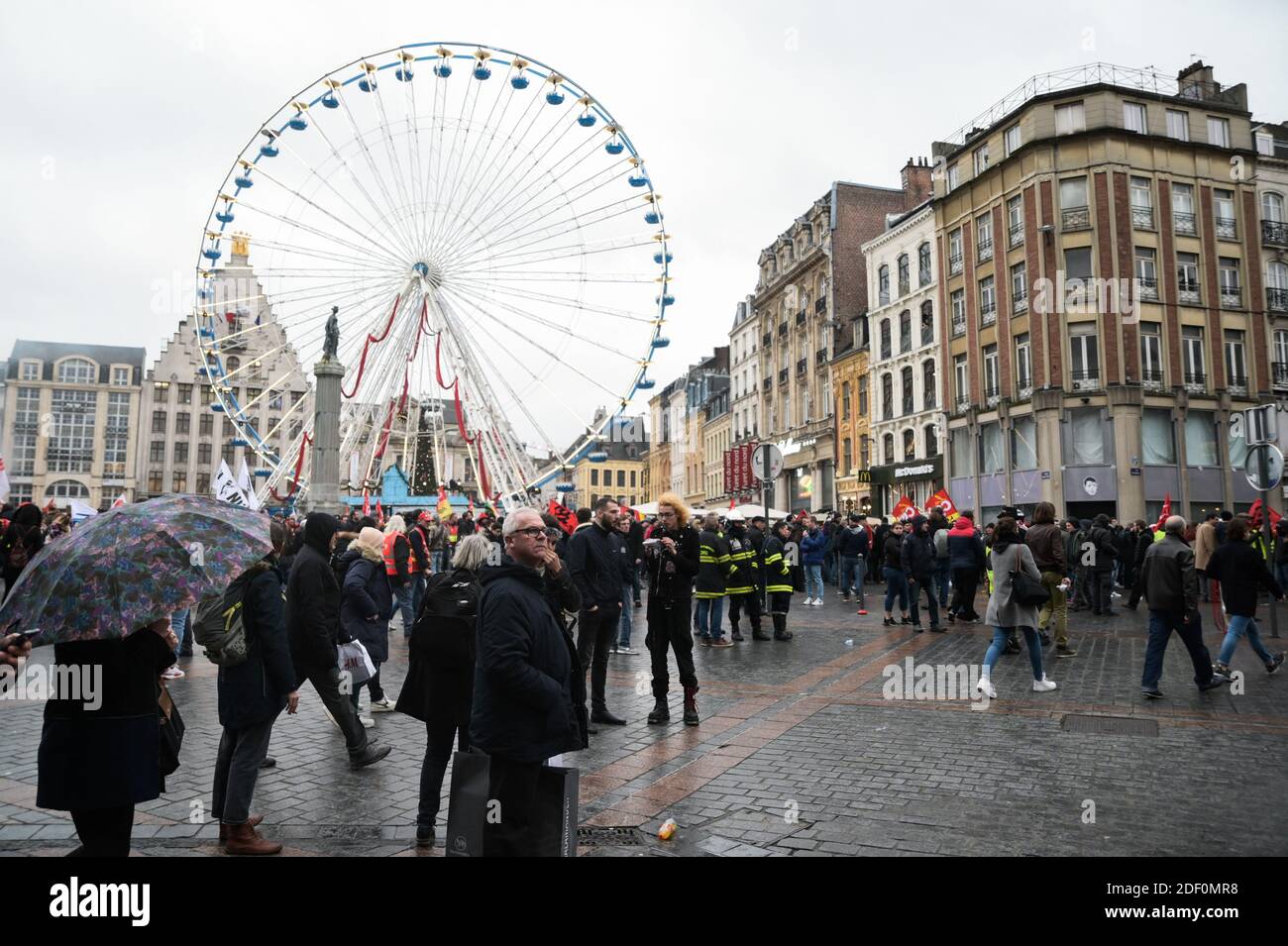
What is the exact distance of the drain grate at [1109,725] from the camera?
23.3 ft

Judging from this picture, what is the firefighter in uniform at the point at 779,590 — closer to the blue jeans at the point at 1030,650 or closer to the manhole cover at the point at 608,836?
the blue jeans at the point at 1030,650

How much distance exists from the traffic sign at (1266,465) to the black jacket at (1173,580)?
4705mm

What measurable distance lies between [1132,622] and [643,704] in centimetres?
1029

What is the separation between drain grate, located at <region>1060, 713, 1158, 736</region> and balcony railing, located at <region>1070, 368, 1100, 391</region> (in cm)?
2736

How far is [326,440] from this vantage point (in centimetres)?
2403

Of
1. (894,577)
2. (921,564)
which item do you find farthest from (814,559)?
(921,564)

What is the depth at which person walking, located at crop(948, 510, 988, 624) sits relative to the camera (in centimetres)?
1441

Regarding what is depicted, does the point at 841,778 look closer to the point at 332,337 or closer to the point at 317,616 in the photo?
the point at 317,616

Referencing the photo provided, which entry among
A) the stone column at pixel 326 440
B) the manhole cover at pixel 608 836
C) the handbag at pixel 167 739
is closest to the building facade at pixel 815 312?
the stone column at pixel 326 440

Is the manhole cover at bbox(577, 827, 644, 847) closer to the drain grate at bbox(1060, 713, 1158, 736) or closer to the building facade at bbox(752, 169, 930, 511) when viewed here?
the drain grate at bbox(1060, 713, 1158, 736)

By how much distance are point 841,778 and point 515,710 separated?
3022 mm

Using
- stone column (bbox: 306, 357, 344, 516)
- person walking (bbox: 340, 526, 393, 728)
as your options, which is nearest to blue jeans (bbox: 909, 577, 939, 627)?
person walking (bbox: 340, 526, 393, 728)

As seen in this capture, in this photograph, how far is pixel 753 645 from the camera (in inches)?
502
